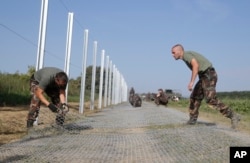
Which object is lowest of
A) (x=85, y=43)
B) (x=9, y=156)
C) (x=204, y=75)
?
(x=9, y=156)

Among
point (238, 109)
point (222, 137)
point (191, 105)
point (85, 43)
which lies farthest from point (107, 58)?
point (222, 137)

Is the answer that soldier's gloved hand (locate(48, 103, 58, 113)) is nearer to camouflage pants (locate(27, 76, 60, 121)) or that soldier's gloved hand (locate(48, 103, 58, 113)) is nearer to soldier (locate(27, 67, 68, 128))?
soldier (locate(27, 67, 68, 128))

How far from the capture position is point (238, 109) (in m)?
23.3

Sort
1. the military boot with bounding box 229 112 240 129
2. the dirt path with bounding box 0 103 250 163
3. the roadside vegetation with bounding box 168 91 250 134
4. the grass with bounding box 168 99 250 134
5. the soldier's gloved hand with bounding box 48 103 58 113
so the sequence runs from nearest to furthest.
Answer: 1. the dirt path with bounding box 0 103 250 163
2. the soldier's gloved hand with bounding box 48 103 58 113
3. the military boot with bounding box 229 112 240 129
4. the grass with bounding box 168 99 250 134
5. the roadside vegetation with bounding box 168 91 250 134

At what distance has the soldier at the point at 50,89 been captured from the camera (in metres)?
6.70

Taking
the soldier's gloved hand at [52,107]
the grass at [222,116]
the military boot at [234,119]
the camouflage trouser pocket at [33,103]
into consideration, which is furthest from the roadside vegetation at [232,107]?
the camouflage trouser pocket at [33,103]

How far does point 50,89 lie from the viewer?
7.20 m

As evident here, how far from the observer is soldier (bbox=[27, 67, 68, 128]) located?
6702mm

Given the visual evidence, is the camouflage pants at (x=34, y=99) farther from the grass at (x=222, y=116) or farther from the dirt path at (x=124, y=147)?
the grass at (x=222, y=116)

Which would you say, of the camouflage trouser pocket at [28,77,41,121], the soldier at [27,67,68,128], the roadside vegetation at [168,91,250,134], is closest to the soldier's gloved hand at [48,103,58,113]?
the soldier at [27,67,68,128]

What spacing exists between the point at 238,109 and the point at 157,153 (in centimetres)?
1938

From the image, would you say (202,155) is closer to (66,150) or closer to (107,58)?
Result: (66,150)

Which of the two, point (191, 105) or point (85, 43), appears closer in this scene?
point (191, 105)

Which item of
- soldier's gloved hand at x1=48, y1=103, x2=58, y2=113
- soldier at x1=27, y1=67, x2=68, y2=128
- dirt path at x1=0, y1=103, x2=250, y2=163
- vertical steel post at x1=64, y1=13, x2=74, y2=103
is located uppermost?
vertical steel post at x1=64, y1=13, x2=74, y2=103
